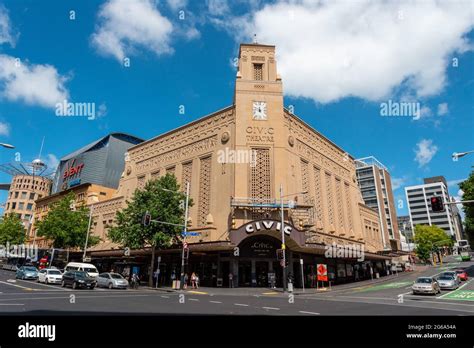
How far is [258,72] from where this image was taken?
41562 mm

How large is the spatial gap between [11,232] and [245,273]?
55453 mm

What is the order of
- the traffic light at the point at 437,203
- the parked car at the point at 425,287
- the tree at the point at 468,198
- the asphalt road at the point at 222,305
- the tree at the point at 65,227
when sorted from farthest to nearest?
the tree at the point at 65,227
the tree at the point at 468,198
the parked car at the point at 425,287
the traffic light at the point at 437,203
the asphalt road at the point at 222,305

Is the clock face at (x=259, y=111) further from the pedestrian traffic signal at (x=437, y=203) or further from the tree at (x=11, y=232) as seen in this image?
the tree at (x=11, y=232)

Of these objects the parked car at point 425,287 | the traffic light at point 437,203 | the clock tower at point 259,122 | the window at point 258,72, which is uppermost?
the window at point 258,72

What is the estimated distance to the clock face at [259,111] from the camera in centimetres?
3838

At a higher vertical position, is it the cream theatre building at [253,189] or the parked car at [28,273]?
the cream theatre building at [253,189]

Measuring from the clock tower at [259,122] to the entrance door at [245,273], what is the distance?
7723 millimetres

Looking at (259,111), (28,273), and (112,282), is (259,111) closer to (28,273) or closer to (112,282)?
(112,282)

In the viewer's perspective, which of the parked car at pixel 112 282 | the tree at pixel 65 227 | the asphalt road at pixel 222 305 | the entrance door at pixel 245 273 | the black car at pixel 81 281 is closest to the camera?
the asphalt road at pixel 222 305

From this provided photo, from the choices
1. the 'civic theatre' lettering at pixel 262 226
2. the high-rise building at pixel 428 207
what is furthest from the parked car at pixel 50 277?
the high-rise building at pixel 428 207

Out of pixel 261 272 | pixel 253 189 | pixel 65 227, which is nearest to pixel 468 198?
pixel 253 189
